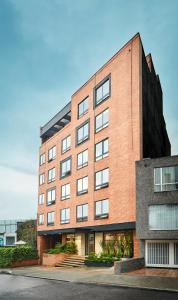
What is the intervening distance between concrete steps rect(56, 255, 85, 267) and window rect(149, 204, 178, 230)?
32.0ft

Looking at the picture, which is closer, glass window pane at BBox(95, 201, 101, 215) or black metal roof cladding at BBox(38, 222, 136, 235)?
black metal roof cladding at BBox(38, 222, 136, 235)

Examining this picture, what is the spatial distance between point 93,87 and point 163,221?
18.3 metres

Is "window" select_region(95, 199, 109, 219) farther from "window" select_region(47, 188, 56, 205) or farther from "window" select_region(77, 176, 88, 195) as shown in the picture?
"window" select_region(47, 188, 56, 205)

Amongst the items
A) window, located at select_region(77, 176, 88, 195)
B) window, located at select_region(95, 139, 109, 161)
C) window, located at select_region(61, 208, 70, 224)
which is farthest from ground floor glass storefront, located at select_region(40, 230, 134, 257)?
window, located at select_region(95, 139, 109, 161)

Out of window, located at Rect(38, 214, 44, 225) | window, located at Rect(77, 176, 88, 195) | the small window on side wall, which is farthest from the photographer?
window, located at Rect(38, 214, 44, 225)

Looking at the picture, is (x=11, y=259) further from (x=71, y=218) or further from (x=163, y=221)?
(x=163, y=221)

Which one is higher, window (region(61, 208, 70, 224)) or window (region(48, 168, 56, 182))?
window (region(48, 168, 56, 182))

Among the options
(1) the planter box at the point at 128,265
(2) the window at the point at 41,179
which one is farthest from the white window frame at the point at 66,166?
(1) the planter box at the point at 128,265

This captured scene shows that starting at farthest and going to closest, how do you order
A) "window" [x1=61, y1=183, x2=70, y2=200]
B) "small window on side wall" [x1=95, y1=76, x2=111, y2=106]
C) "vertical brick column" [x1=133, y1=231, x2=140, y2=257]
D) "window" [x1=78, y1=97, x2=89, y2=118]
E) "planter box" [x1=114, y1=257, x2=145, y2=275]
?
"window" [x1=61, y1=183, x2=70, y2=200] < "window" [x1=78, y1=97, x2=89, y2=118] < "small window on side wall" [x1=95, y1=76, x2=111, y2=106] < "vertical brick column" [x1=133, y1=231, x2=140, y2=257] < "planter box" [x1=114, y1=257, x2=145, y2=275]

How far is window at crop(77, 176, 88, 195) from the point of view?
39.9 meters

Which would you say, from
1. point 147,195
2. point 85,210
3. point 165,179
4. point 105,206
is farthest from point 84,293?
point 85,210

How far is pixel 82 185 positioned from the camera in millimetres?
40688

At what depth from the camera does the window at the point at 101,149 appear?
3638cm

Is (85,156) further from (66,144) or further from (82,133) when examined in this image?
(66,144)
